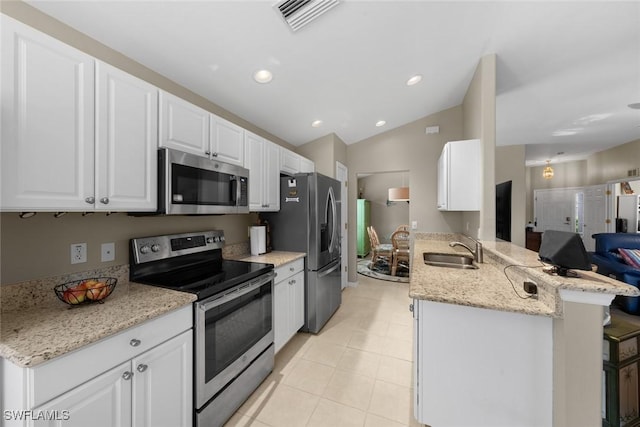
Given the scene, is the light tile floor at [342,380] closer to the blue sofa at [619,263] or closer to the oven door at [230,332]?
the oven door at [230,332]

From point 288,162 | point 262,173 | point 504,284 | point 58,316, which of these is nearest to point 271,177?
point 262,173

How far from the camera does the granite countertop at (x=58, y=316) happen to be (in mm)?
825

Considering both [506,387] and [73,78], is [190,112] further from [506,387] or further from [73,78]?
[506,387]

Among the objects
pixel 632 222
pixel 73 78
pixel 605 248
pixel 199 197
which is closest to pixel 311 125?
pixel 199 197

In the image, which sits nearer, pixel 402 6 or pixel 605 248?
pixel 402 6

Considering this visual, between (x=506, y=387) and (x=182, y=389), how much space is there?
1.72 m

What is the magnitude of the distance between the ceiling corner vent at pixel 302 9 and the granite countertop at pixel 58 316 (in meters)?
1.84

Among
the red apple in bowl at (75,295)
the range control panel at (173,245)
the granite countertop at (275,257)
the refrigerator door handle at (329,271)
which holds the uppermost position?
the range control panel at (173,245)

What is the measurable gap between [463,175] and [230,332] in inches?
104

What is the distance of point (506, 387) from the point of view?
124 centimetres

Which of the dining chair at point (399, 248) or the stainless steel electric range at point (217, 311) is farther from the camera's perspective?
the dining chair at point (399, 248)

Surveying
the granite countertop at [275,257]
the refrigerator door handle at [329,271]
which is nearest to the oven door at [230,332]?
the granite countertop at [275,257]

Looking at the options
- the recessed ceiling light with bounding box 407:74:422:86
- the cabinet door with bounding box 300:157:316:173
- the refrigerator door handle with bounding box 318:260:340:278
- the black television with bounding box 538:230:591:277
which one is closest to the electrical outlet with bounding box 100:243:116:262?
the refrigerator door handle with bounding box 318:260:340:278

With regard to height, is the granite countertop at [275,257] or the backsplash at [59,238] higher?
the backsplash at [59,238]
